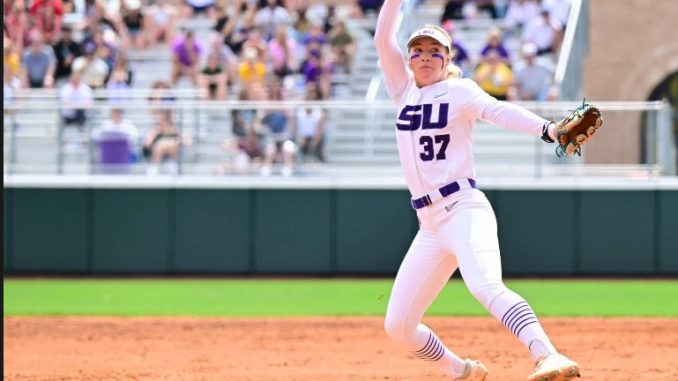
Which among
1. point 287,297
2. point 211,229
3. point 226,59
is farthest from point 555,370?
point 226,59

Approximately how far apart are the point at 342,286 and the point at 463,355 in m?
5.71

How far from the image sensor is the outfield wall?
15.5 metres

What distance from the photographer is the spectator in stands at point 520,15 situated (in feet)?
62.1

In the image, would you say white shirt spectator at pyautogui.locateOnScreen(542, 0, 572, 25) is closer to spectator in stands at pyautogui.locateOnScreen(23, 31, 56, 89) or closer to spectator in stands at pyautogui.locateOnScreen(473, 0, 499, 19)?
spectator in stands at pyautogui.locateOnScreen(473, 0, 499, 19)

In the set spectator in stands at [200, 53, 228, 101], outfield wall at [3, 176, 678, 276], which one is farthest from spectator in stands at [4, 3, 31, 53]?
outfield wall at [3, 176, 678, 276]

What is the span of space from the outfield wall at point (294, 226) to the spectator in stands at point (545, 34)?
3404mm

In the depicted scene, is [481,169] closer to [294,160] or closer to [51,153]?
[294,160]

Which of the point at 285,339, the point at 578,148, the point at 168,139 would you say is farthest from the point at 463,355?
the point at 168,139

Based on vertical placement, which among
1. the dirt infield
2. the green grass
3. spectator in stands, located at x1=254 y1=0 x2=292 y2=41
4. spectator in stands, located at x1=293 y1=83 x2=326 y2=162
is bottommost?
the green grass

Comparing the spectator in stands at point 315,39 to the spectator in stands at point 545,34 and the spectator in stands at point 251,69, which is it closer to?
the spectator in stands at point 251,69

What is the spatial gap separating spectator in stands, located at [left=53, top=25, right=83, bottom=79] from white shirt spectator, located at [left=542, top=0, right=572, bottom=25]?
23.2 ft

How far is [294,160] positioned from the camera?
15531 millimetres

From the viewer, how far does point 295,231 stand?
15656 mm

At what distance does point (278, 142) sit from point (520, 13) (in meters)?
5.56
